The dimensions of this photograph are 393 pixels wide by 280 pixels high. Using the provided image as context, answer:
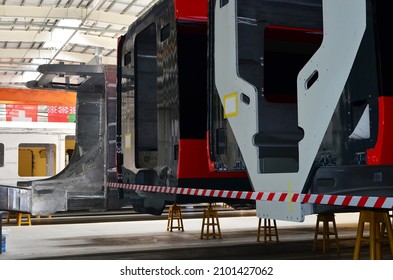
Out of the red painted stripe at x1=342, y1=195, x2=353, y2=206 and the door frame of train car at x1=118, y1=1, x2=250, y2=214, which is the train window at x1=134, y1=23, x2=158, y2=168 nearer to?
the door frame of train car at x1=118, y1=1, x2=250, y2=214

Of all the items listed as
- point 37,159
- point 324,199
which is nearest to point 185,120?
point 324,199

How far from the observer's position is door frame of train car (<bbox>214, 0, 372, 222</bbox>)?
4180 millimetres

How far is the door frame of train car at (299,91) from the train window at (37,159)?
13817 mm

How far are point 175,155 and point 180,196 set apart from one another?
511 millimetres

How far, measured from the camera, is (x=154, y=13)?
7.62 meters

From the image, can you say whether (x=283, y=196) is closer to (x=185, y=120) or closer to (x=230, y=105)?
(x=230, y=105)

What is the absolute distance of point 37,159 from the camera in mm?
20156

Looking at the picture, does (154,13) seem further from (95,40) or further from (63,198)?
(95,40)

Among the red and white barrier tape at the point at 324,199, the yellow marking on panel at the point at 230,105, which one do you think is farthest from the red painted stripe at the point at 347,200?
the yellow marking on panel at the point at 230,105

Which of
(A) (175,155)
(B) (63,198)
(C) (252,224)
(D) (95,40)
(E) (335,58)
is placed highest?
(D) (95,40)

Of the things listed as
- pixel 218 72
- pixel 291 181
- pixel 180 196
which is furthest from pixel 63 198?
pixel 291 181

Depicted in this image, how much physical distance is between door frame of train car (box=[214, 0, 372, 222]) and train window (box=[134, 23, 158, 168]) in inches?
106

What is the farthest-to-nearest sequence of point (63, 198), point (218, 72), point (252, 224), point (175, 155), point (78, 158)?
point (252, 224) < point (78, 158) < point (63, 198) < point (175, 155) < point (218, 72)

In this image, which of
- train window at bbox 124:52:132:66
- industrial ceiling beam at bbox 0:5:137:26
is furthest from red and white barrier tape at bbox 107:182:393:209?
industrial ceiling beam at bbox 0:5:137:26
